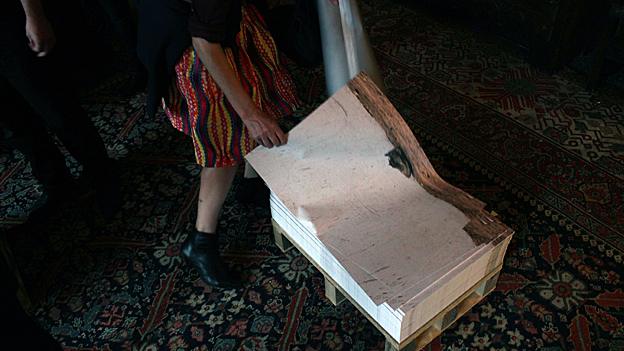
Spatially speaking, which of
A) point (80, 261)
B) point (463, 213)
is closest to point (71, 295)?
point (80, 261)

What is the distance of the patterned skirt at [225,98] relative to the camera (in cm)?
133

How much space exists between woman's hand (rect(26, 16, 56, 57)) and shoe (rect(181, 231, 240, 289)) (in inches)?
25.8

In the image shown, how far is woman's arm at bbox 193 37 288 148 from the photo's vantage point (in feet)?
3.99

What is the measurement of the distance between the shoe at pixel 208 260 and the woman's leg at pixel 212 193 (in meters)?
0.03

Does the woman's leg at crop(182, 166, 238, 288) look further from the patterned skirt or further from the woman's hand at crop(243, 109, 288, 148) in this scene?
the woman's hand at crop(243, 109, 288, 148)

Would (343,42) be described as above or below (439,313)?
above

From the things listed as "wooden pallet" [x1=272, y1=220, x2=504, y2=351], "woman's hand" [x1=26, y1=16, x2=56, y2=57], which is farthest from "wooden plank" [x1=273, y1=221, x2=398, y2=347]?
"woman's hand" [x1=26, y1=16, x2=56, y2=57]

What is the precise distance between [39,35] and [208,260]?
767 mm

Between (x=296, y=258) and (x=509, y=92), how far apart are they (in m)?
1.23

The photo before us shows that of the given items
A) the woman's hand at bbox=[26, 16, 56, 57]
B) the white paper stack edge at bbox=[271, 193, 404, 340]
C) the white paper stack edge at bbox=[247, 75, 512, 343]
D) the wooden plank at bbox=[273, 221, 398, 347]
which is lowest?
the wooden plank at bbox=[273, 221, 398, 347]

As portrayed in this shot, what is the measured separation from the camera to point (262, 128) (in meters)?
1.28

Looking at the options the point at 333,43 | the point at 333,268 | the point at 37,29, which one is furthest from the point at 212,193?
the point at 37,29

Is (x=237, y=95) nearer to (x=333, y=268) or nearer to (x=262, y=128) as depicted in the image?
(x=262, y=128)

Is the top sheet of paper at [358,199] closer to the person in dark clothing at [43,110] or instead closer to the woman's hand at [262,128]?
the woman's hand at [262,128]
